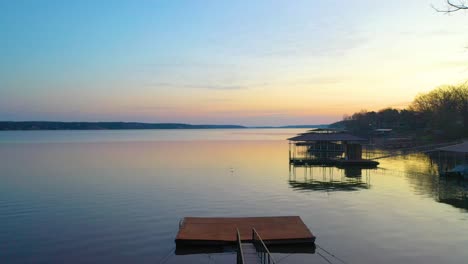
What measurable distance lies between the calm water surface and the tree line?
39.1m

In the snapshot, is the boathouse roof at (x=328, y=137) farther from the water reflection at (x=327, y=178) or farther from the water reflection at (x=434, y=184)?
the water reflection at (x=434, y=184)

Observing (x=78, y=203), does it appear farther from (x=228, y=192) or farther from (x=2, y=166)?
(x=2, y=166)

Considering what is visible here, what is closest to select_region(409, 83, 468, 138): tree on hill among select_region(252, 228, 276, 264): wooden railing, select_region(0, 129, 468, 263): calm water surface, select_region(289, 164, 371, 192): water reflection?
select_region(0, 129, 468, 263): calm water surface

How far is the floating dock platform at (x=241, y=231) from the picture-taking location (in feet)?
53.7

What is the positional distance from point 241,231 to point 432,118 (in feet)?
288

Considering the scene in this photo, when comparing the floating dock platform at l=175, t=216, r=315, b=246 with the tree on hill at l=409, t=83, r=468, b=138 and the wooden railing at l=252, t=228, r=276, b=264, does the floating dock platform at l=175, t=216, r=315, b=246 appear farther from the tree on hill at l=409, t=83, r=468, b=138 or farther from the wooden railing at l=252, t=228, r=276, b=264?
the tree on hill at l=409, t=83, r=468, b=138

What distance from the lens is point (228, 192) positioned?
3172 centimetres

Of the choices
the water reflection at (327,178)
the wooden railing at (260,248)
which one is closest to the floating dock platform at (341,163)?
the water reflection at (327,178)

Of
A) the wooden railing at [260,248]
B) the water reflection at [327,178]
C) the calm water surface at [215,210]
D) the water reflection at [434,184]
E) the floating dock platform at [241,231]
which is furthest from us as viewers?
the water reflection at [327,178]

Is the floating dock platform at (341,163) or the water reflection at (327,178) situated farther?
the floating dock platform at (341,163)

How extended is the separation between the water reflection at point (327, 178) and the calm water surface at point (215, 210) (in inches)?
4.8

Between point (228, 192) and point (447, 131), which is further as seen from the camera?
point (447, 131)

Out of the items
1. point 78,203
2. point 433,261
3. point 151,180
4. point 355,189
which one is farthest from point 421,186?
point 78,203

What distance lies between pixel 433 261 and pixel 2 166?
2030 inches
